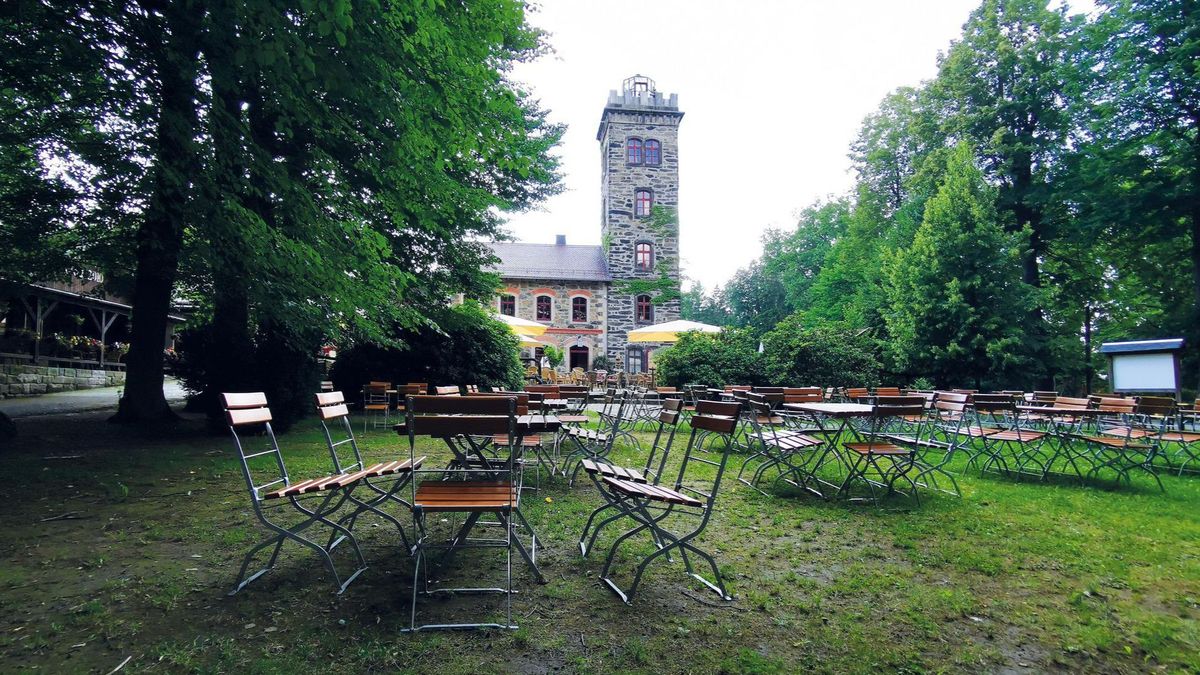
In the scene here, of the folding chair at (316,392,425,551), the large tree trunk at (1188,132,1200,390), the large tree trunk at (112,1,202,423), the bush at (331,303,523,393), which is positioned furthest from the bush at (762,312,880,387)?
the large tree trunk at (112,1,202,423)

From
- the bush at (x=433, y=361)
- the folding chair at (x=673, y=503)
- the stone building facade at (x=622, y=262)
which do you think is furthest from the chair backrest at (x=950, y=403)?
the stone building facade at (x=622, y=262)

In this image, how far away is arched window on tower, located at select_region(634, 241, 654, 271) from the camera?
2873 centimetres

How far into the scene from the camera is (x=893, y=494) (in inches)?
199

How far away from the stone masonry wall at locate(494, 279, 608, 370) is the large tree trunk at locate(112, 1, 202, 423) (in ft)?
65.1

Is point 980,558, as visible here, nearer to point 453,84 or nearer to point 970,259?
point 453,84

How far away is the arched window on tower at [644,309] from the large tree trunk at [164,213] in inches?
862

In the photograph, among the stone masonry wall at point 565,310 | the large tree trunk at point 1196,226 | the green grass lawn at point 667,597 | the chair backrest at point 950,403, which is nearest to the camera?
the green grass lawn at point 667,597

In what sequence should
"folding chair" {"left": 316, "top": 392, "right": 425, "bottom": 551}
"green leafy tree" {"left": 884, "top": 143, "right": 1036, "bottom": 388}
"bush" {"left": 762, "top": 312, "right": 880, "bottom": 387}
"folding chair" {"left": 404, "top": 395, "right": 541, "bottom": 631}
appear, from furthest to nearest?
"green leafy tree" {"left": 884, "top": 143, "right": 1036, "bottom": 388}
"bush" {"left": 762, "top": 312, "right": 880, "bottom": 387}
"folding chair" {"left": 316, "top": 392, "right": 425, "bottom": 551}
"folding chair" {"left": 404, "top": 395, "right": 541, "bottom": 631}

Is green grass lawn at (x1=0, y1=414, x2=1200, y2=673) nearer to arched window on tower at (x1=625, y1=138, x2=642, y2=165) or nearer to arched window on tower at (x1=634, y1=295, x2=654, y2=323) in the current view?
arched window on tower at (x1=634, y1=295, x2=654, y2=323)

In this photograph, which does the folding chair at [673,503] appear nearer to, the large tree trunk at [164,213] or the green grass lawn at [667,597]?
the green grass lawn at [667,597]

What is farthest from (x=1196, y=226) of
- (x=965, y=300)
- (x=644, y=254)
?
(x=644, y=254)

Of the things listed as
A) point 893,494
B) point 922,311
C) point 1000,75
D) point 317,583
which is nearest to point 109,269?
point 317,583

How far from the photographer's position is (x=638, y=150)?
1152 inches

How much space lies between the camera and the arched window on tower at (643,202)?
29.0 meters
